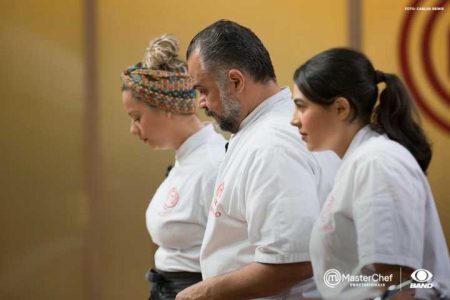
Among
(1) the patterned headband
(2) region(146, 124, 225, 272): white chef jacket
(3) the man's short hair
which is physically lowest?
(2) region(146, 124, 225, 272): white chef jacket

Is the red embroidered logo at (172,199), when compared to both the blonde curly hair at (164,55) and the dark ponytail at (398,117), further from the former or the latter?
the dark ponytail at (398,117)

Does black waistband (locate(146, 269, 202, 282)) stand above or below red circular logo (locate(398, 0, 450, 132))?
below

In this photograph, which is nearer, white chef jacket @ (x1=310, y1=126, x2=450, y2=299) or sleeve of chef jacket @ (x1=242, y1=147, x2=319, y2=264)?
white chef jacket @ (x1=310, y1=126, x2=450, y2=299)

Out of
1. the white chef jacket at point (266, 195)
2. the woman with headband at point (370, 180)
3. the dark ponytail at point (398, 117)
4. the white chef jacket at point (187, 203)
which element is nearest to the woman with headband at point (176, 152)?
the white chef jacket at point (187, 203)

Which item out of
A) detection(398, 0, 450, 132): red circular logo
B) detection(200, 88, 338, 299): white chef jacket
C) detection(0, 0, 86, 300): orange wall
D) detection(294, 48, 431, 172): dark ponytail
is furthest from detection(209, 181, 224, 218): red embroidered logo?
detection(0, 0, 86, 300): orange wall

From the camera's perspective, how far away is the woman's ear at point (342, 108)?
137cm

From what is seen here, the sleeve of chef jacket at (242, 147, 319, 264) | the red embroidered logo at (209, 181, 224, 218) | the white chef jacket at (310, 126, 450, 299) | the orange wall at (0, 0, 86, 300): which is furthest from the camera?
the orange wall at (0, 0, 86, 300)

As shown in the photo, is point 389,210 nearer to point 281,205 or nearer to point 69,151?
point 281,205

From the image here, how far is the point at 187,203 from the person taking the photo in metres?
1.89

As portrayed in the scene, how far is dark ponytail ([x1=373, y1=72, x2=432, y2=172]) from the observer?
1.32 m

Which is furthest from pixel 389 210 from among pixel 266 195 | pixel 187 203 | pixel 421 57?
pixel 187 203

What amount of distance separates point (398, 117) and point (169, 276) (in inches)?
32.3

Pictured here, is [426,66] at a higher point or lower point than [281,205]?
higher

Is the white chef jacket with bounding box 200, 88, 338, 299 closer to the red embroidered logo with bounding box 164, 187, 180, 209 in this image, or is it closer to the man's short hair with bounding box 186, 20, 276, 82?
the man's short hair with bounding box 186, 20, 276, 82
